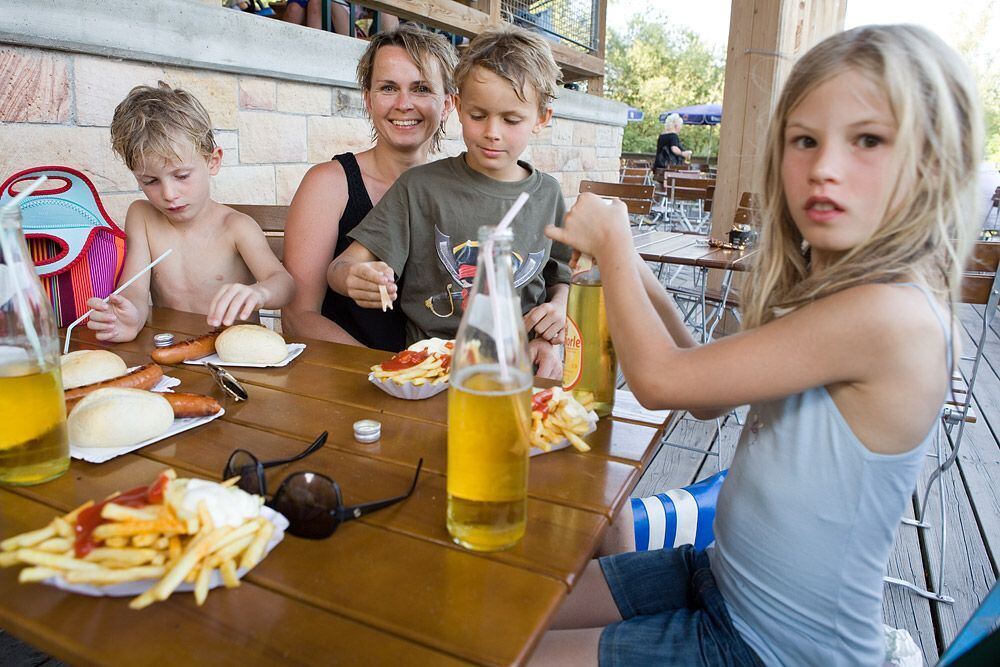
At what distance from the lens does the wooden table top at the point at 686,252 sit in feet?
11.9

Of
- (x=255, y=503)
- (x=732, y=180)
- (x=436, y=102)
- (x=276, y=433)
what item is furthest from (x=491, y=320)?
(x=732, y=180)

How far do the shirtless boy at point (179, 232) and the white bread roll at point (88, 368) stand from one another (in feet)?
1.01

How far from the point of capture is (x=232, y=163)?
3.13 meters

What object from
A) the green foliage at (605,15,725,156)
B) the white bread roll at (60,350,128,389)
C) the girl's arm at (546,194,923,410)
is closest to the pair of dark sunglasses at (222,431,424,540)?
the girl's arm at (546,194,923,410)

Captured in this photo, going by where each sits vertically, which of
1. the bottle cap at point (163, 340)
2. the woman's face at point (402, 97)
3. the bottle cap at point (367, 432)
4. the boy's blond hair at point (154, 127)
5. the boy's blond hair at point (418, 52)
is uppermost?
the boy's blond hair at point (418, 52)

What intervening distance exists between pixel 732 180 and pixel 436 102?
4.20m

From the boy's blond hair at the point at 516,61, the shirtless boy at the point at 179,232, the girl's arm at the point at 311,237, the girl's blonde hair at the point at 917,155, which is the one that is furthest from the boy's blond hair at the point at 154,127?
the girl's blonde hair at the point at 917,155

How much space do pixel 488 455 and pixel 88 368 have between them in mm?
865

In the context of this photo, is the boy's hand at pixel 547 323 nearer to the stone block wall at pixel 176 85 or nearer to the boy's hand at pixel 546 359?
the boy's hand at pixel 546 359

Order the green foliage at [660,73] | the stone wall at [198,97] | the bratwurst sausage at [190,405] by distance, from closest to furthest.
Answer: the bratwurst sausage at [190,405] → the stone wall at [198,97] → the green foliage at [660,73]

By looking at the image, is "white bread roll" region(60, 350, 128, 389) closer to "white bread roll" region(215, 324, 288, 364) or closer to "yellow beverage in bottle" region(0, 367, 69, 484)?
"white bread roll" region(215, 324, 288, 364)

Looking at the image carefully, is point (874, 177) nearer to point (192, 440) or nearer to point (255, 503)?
point (255, 503)

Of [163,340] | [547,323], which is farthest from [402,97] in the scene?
[163,340]

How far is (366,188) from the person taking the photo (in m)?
2.25
